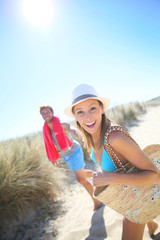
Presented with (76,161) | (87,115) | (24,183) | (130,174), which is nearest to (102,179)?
(130,174)

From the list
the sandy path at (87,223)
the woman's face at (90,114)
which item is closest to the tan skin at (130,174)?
the woman's face at (90,114)

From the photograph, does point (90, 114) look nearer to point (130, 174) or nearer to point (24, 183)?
point (130, 174)

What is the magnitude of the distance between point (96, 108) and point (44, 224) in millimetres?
2622

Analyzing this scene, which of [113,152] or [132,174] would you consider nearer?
[132,174]

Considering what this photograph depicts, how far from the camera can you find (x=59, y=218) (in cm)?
314

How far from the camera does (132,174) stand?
133 cm

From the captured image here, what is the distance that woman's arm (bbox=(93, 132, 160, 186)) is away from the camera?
1.33 m

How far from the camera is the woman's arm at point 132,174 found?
133cm

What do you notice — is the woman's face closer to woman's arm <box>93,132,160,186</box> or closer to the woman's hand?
woman's arm <box>93,132,160,186</box>

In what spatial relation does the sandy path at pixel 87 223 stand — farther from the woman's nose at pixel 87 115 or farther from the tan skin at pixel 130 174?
the woman's nose at pixel 87 115

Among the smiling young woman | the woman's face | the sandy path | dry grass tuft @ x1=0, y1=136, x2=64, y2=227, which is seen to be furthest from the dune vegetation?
the woman's face

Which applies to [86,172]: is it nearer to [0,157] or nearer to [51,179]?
[51,179]

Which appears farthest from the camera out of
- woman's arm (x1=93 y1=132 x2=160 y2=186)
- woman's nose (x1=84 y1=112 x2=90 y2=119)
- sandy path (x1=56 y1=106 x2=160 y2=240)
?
sandy path (x1=56 y1=106 x2=160 y2=240)

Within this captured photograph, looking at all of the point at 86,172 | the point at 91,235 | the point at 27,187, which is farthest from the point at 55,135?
the point at 91,235
